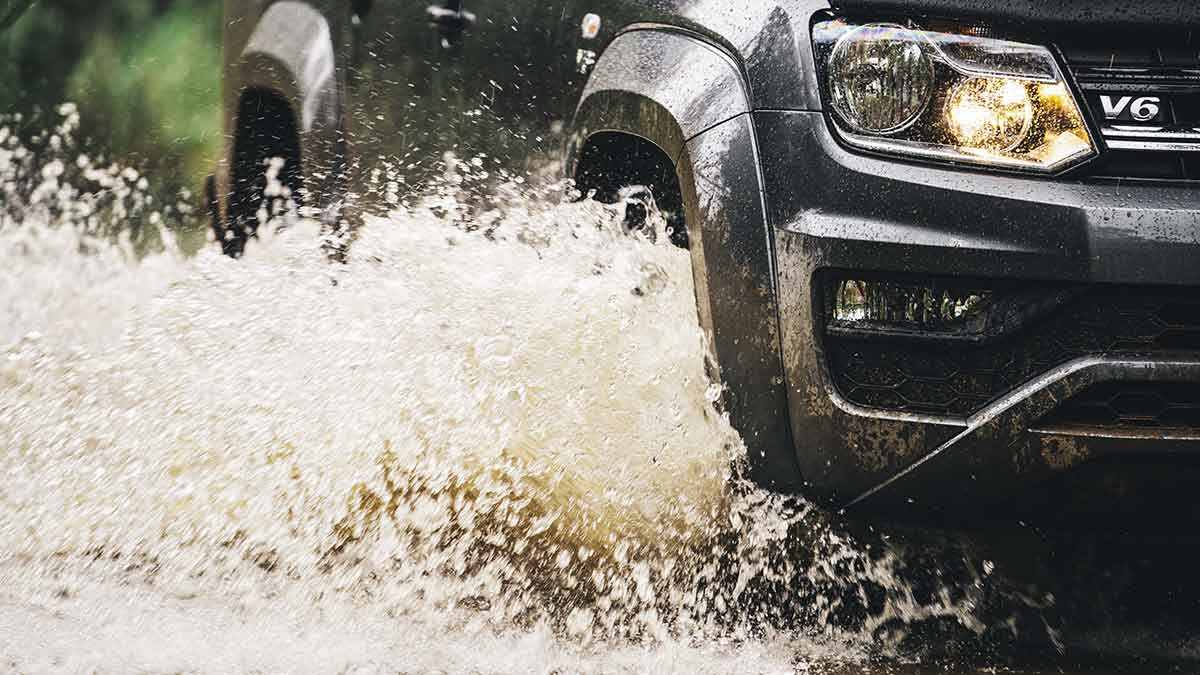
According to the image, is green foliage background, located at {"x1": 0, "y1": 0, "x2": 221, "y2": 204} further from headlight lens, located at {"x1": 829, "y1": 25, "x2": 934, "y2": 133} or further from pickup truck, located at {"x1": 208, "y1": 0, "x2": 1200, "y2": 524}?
headlight lens, located at {"x1": 829, "y1": 25, "x2": 934, "y2": 133}

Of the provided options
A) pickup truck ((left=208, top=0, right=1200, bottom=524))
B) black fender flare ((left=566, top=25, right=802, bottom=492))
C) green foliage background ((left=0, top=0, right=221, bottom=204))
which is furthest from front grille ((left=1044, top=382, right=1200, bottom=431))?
green foliage background ((left=0, top=0, right=221, bottom=204))

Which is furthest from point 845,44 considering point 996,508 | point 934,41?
point 996,508

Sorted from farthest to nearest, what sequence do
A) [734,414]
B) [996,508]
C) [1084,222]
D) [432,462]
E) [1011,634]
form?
[432,462] → [1011,634] → [734,414] → [996,508] → [1084,222]

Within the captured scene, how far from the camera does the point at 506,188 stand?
3021mm

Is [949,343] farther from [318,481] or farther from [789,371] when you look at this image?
[318,481]

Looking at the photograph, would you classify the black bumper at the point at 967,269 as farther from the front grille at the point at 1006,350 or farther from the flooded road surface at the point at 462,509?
the flooded road surface at the point at 462,509

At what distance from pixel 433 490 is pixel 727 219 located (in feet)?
3.60

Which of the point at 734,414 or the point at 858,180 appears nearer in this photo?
the point at 858,180

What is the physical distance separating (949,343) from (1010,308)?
12 cm

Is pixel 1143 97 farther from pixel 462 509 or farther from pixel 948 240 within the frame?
pixel 462 509

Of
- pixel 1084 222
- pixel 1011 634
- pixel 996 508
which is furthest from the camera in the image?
pixel 1011 634

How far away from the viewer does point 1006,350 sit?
2.21 m

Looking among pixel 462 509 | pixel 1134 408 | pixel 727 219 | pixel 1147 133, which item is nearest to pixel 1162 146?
pixel 1147 133

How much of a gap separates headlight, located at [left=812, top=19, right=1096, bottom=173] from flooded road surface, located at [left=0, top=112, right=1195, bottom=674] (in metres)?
0.58
